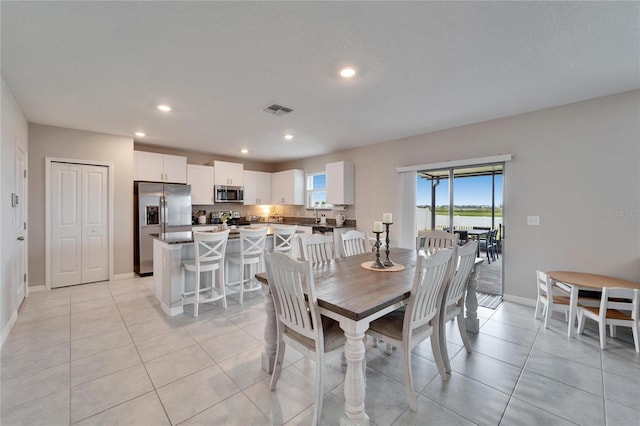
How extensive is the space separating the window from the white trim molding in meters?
2.03

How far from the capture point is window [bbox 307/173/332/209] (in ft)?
20.5

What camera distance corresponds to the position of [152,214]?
4.86 meters

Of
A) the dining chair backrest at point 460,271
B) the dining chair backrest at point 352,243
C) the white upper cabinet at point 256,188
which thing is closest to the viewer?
the dining chair backrest at point 460,271

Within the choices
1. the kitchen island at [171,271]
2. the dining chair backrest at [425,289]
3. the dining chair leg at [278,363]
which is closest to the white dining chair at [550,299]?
the dining chair backrest at [425,289]

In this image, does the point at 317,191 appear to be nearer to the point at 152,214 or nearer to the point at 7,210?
the point at 152,214

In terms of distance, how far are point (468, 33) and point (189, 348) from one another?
342 centimetres

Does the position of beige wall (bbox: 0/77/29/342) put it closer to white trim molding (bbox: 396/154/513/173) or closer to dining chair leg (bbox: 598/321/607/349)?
white trim molding (bbox: 396/154/513/173)

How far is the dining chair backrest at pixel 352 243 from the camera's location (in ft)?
10.5

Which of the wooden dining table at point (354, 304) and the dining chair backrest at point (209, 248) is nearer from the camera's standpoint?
the wooden dining table at point (354, 304)

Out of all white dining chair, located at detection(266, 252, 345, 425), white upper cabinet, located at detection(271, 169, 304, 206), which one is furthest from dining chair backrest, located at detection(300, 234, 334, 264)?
white upper cabinet, located at detection(271, 169, 304, 206)

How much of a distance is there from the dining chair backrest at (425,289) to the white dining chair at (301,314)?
1.56 feet

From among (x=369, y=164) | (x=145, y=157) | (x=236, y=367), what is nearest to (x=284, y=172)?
(x=369, y=164)

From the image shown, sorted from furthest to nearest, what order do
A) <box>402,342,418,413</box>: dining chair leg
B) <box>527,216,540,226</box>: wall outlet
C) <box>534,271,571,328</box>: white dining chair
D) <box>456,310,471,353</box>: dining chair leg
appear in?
<box>527,216,540,226</box>: wall outlet, <box>534,271,571,328</box>: white dining chair, <box>456,310,471,353</box>: dining chair leg, <box>402,342,418,413</box>: dining chair leg

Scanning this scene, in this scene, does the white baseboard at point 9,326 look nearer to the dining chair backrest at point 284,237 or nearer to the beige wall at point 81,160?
the beige wall at point 81,160
